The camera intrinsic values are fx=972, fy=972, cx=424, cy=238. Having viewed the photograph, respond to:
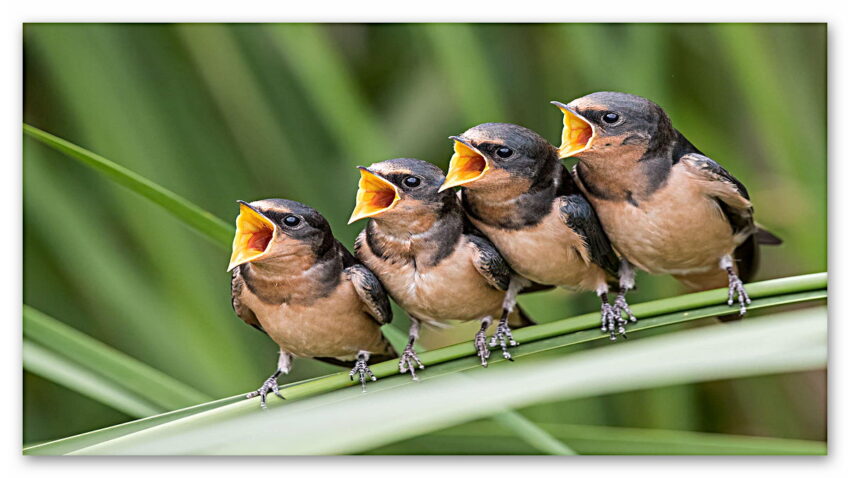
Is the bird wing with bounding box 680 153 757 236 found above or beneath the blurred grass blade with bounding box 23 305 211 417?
above

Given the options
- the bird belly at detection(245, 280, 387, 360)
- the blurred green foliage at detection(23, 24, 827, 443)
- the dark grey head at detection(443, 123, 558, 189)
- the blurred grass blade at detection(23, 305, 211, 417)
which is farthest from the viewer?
the blurred green foliage at detection(23, 24, 827, 443)

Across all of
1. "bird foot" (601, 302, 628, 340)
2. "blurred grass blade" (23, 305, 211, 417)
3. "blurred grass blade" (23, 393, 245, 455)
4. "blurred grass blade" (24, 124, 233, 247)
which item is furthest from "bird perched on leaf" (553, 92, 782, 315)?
"blurred grass blade" (23, 305, 211, 417)

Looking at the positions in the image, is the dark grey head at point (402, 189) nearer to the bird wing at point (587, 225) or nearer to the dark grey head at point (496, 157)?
the dark grey head at point (496, 157)

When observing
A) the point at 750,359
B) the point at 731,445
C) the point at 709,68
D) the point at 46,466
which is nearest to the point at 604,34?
the point at 709,68

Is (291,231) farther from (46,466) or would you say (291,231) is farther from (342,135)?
(46,466)

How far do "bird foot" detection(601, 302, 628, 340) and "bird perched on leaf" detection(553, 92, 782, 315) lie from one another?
0.11 m

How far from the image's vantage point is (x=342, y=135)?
6.18ft

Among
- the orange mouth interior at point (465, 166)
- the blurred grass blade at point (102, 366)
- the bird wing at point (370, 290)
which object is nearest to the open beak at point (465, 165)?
the orange mouth interior at point (465, 166)

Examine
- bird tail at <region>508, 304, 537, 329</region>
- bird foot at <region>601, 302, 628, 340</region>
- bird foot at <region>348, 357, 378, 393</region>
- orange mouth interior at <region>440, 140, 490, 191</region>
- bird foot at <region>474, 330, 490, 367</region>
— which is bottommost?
bird foot at <region>348, 357, 378, 393</region>

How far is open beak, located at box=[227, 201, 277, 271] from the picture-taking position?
5.01ft

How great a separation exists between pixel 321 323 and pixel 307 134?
0.48 metres

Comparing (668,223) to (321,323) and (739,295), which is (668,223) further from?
(321,323)

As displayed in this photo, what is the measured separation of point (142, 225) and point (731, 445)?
1217 millimetres

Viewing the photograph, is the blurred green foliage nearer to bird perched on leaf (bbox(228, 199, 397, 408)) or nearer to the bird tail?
the bird tail
